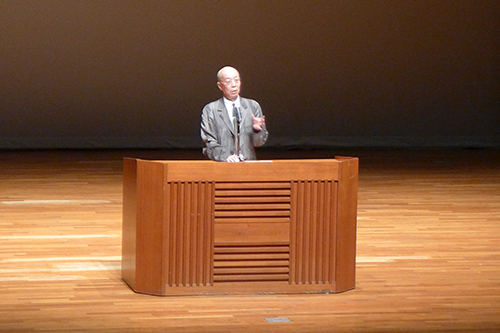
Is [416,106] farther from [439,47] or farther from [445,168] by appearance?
[445,168]

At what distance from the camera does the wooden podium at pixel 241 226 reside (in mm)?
4004

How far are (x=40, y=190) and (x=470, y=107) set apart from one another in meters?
7.50

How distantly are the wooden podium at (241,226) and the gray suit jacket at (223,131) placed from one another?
1.44 ft

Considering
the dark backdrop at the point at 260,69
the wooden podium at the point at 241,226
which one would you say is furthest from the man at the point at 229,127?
the dark backdrop at the point at 260,69

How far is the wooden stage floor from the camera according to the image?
371 centimetres

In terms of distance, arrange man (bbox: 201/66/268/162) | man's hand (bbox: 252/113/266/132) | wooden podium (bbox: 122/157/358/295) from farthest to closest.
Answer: man (bbox: 201/66/268/162) → man's hand (bbox: 252/113/266/132) → wooden podium (bbox: 122/157/358/295)

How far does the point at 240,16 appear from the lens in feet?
39.3

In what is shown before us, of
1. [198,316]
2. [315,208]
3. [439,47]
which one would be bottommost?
[198,316]

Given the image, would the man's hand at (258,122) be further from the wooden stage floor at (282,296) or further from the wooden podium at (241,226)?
the wooden stage floor at (282,296)

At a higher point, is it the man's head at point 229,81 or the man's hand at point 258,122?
the man's head at point 229,81

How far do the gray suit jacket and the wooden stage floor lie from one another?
816 millimetres

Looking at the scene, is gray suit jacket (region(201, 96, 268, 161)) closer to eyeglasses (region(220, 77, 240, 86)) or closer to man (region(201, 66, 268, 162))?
man (region(201, 66, 268, 162))

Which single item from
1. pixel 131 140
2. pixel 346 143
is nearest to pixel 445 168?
pixel 346 143

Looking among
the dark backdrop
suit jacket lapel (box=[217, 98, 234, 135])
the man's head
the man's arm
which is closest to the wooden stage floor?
the man's arm
